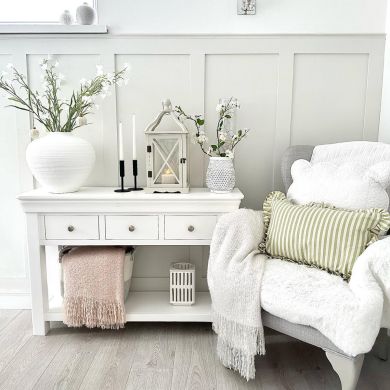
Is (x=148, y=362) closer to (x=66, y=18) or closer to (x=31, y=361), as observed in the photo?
(x=31, y=361)

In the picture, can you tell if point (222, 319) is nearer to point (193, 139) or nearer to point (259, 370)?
point (259, 370)

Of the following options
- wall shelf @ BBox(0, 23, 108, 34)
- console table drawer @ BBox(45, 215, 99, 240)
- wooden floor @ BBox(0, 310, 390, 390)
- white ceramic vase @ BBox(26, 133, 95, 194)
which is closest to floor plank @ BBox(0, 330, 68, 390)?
wooden floor @ BBox(0, 310, 390, 390)

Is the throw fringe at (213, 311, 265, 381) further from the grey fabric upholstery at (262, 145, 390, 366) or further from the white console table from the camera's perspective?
the white console table

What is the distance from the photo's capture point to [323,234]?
1.48 meters

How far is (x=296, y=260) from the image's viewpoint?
1.56 metres

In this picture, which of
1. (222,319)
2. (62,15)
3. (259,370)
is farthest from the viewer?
(62,15)

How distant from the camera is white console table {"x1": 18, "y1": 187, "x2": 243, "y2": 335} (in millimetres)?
1787

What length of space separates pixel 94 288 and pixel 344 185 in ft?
4.33

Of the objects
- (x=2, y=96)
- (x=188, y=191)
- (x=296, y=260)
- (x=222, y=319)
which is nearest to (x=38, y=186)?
(x=2, y=96)

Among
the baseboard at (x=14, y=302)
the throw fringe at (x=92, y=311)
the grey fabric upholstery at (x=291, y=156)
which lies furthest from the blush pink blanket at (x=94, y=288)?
the grey fabric upholstery at (x=291, y=156)

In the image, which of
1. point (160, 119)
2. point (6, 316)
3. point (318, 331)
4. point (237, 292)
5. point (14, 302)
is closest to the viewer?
A: point (318, 331)

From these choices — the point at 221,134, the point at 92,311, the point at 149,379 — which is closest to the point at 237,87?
the point at 221,134

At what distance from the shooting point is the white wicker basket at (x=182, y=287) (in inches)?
78.1

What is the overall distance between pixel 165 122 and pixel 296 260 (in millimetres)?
1069
